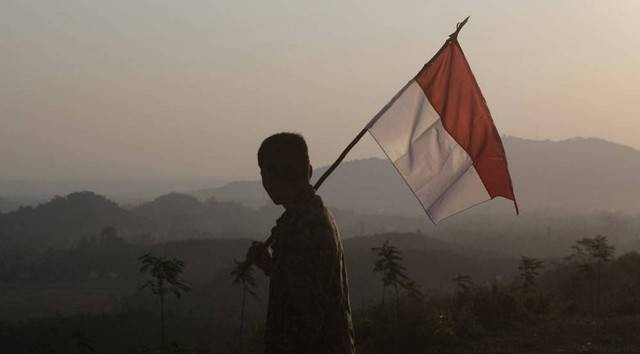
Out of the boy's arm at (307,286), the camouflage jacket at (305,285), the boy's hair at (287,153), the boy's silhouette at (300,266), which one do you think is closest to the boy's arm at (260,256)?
the boy's silhouette at (300,266)

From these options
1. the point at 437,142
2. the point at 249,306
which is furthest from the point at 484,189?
the point at 249,306

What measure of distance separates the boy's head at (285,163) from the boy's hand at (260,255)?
425 mm

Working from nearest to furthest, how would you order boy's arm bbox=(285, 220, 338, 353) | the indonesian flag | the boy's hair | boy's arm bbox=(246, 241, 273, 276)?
boy's arm bbox=(285, 220, 338, 353)
the boy's hair
boy's arm bbox=(246, 241, 273, 276)
the indonesian flag

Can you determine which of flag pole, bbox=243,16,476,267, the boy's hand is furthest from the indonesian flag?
the boy's hand

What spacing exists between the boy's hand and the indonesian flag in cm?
208

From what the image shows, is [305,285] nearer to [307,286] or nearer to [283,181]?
[307,286]

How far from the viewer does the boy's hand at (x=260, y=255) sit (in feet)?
12.1

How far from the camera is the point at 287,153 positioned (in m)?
3.44

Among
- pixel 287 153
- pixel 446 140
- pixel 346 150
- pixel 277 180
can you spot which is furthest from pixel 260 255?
pixel 446 140

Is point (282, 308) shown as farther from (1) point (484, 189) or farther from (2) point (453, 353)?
(2) point (453, 353)

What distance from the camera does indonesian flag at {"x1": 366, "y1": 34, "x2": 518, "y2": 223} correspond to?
5645 mm

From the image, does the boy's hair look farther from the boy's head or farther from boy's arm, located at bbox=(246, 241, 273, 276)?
boy's arm, located at bbox=(246, 241, 273, 276)

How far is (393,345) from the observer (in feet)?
38.2

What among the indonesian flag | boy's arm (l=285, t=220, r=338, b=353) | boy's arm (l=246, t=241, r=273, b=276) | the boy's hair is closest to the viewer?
boy's arm (l=285, t=220, r=338, b=353)
